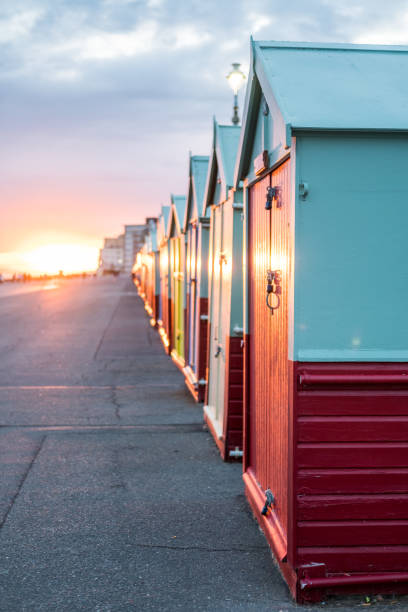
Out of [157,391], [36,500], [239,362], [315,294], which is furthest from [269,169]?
[157,391]

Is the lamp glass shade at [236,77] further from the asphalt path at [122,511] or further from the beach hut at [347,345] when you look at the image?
the beach hut at [347,345]

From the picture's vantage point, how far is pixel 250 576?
4.27 meters

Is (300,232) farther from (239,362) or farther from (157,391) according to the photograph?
(157,391)

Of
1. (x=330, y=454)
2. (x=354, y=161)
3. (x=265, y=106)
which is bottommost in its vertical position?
(x=330, y=454)

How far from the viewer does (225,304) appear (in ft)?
23.7

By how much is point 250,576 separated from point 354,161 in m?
2.67

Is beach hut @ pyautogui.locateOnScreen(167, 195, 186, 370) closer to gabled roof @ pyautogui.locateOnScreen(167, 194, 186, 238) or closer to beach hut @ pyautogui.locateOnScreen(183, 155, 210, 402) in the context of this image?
gabled roof @ pyautogui.locateOnScreen(167, 194, 186, 238)

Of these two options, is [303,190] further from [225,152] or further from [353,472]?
[225,152]

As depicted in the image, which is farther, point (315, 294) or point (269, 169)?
point (269, 169)

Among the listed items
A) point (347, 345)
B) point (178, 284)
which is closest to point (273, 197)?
point (347, 345)

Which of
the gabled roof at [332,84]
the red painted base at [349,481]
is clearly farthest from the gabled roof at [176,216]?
the red painted base at [349,481]

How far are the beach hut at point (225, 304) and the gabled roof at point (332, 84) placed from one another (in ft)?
6.63

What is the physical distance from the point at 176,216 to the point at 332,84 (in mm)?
9763

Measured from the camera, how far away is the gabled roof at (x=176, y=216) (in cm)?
1354
